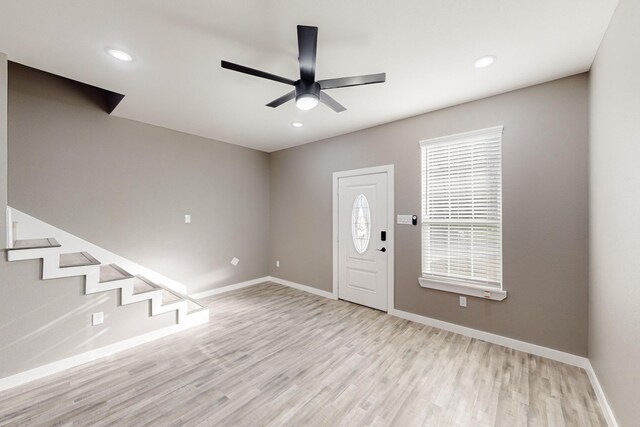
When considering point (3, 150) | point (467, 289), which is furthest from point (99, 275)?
point (467, 289)

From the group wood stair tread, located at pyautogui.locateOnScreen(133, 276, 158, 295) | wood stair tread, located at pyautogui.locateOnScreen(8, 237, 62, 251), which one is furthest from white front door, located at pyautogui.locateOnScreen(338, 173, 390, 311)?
wood stair tread, located at pyautogui.locateOnScreen(8, 237, 62, 251)

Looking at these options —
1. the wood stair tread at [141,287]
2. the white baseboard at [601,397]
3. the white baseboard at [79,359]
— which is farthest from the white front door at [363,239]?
the wood stair tread at [141,287]

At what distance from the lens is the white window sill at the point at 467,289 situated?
2818 mm

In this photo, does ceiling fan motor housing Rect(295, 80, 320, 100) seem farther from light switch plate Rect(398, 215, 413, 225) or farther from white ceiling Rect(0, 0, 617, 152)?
light switch plate Rect(398, 215, 413, 225)

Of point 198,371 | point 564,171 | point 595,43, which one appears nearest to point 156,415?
point 198,371

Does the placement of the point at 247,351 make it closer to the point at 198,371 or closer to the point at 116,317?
the point at 198,371

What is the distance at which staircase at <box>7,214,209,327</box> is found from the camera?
7.50ft

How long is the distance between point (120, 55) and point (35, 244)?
2.00 m

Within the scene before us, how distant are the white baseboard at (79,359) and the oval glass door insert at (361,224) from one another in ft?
8.86

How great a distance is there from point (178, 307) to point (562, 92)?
477cm

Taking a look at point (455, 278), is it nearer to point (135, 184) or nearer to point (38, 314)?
point (38, 314)

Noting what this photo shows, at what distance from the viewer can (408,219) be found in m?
3.53

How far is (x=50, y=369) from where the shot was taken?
2322 mm

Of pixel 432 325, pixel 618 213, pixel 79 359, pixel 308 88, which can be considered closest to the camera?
pixel 618 213
